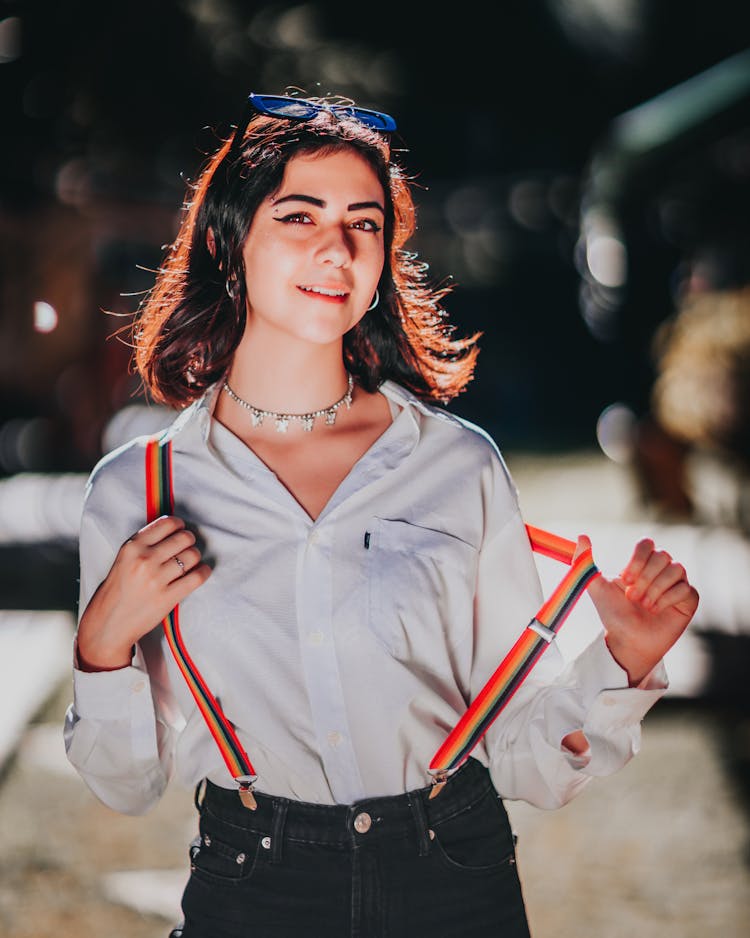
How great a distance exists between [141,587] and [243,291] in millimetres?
567

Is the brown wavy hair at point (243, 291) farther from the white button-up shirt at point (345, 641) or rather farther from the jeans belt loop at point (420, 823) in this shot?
the jeans belt loop at point (420, 823)

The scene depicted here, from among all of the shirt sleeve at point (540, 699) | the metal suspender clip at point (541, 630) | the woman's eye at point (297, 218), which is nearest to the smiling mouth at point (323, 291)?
the woman's eye at point (297, 218)

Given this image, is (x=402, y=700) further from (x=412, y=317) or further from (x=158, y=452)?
(x=412, y=317)

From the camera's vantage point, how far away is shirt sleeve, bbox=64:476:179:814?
5.42ft

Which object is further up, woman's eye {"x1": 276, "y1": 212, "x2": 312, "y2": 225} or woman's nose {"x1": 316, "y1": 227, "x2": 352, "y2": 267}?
woman's eye {"x1": 276, "y1": 212, "x2": 312, "y2": 225}

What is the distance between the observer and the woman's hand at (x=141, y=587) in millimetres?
1562

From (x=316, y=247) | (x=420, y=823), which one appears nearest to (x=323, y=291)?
(x=316, y=247)

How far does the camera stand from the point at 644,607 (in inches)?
64.2

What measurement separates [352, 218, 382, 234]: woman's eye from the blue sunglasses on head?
17cm

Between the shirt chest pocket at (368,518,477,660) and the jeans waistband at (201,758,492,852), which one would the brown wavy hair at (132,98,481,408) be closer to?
the shirt chest pocket at (368,518,477,660)

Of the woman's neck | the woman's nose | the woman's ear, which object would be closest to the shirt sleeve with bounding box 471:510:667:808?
the woman's neck

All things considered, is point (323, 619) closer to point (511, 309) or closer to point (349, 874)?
point (349, 874)

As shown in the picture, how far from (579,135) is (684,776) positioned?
22.3 metres

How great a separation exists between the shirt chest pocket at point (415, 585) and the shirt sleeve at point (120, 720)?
38 cm
